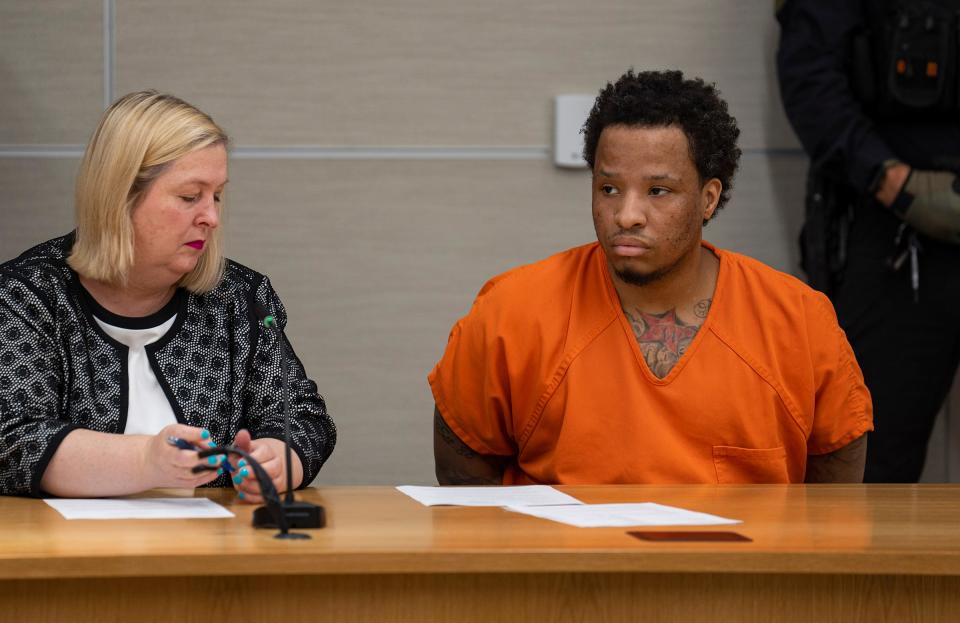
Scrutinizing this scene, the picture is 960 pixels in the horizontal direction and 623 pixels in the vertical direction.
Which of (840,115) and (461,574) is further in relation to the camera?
(840,115)

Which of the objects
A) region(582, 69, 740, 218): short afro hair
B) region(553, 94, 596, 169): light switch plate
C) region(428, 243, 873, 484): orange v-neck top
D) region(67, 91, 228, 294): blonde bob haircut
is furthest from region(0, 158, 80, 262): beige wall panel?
region(582, 69, 740, 218): short afro hair

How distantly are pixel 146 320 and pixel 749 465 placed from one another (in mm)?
956

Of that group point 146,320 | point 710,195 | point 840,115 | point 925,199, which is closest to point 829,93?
point 840,115

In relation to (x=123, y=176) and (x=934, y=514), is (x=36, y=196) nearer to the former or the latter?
(x=123, y=176)

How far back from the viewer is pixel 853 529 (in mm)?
1517

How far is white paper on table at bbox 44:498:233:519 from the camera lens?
1532 millimetres

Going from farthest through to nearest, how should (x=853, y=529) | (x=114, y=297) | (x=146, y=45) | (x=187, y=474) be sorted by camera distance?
(x=146, y=45) → (x=114, y=297) → (x=187, y=474) → (x=853, y=529)

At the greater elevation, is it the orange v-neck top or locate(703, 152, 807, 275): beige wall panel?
locate(703, 152, 807, 275): beige wall panel

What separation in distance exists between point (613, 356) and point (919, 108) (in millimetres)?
1242

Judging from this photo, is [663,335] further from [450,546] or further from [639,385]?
[450,546]

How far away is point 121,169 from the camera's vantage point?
1.85 metres

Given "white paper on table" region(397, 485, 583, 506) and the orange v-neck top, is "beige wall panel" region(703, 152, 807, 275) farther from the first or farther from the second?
"white paper on table" region(397, 485, 583, 506)

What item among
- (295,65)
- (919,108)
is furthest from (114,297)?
(919,108)

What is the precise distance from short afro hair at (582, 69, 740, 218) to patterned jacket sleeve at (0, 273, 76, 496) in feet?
2.92
